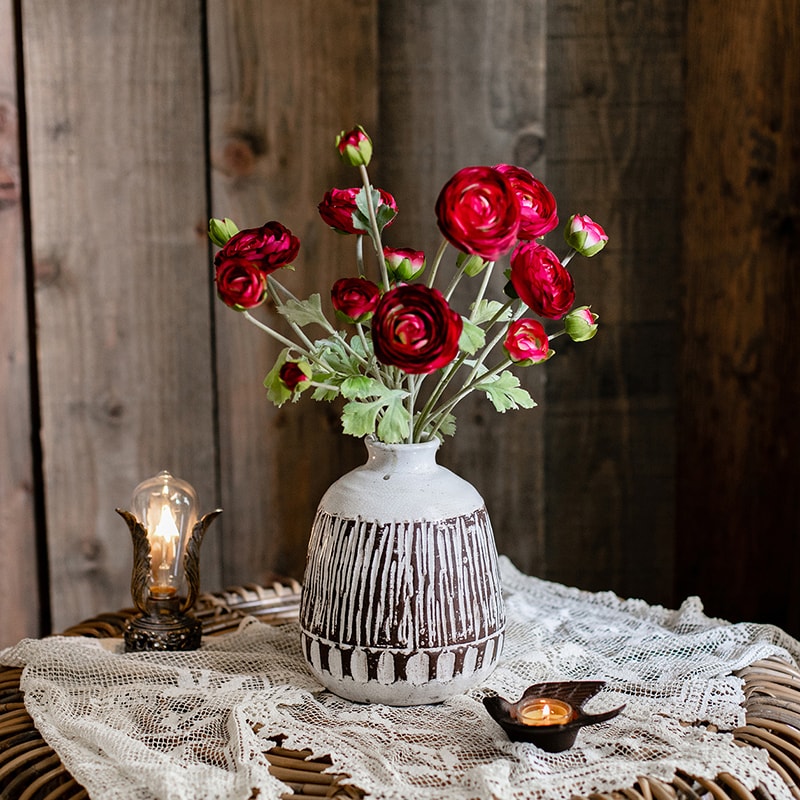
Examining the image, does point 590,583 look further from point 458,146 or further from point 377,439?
point 377,439

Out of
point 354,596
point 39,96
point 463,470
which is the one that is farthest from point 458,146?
point 354,596

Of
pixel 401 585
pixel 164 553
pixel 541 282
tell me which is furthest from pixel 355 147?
pixel 164 553

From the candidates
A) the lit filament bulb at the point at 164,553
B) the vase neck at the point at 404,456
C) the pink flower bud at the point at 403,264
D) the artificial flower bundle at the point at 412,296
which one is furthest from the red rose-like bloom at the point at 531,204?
the lit filament bulb at the point at 164,553

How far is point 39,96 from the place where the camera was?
153 cm

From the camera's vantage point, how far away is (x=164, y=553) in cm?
108

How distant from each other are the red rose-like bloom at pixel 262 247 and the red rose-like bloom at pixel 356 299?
A: 0.19 ft

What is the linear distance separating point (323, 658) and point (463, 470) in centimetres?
77

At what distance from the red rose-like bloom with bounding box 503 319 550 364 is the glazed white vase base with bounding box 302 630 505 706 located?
252 millimetres

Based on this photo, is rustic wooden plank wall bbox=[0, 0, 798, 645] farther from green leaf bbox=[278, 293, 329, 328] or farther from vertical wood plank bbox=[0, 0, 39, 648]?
green leaf bbox=[278, 293, 329, 328]

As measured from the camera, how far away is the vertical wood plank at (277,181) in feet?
5.25

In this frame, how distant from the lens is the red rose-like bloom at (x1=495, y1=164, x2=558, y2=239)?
0.84 meters

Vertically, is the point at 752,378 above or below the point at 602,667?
above

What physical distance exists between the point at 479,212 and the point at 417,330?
0.10m

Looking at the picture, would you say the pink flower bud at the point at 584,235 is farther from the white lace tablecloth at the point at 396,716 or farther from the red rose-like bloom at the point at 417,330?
the white lace tablecloth at the point at 396,716
